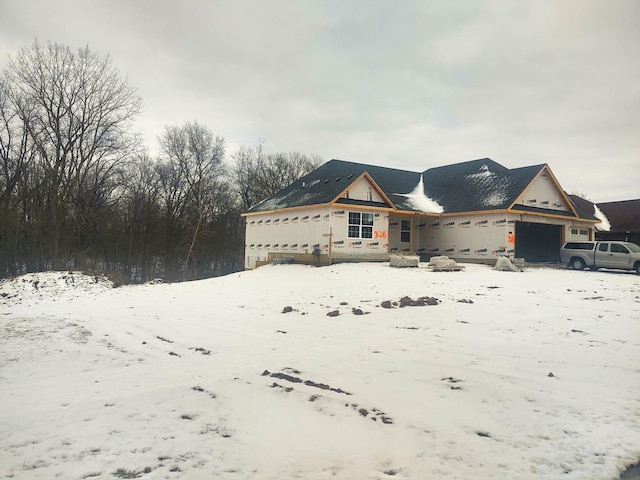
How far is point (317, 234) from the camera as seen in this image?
2383cm

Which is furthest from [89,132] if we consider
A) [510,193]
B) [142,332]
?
[510,193]

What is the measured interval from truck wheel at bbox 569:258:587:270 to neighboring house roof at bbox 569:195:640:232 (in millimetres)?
15812

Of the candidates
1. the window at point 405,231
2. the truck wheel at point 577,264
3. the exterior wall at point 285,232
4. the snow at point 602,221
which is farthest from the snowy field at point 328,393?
the snow at point 602,221

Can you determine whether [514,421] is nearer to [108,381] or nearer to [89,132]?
[108,381]

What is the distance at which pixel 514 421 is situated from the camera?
436 centimetres

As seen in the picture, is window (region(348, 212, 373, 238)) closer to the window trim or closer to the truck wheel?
the window trim

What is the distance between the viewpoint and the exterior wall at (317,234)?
2328cm

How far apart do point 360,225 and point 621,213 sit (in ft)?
87.3

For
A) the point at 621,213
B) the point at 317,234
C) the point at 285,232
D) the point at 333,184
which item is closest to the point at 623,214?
the point at 621,213

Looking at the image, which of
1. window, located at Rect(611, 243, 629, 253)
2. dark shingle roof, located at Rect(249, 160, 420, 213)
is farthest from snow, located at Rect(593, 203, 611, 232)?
dark shingle roof, located at Rect(249, 160, 420, 213)

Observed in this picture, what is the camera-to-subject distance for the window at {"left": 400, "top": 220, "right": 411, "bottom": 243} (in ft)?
94.9

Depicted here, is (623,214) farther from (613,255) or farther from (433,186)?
(613,255)

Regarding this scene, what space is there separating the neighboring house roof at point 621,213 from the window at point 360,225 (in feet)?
77.5

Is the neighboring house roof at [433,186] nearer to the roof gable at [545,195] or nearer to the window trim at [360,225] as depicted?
the roof gable at [545,195]
